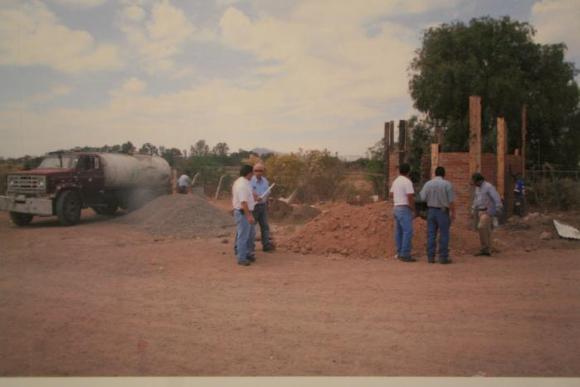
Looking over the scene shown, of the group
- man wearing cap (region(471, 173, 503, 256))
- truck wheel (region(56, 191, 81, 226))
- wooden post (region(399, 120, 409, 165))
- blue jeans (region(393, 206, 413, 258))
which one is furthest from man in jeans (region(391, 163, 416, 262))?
truck wheel (region(56, 191, 81, 226))

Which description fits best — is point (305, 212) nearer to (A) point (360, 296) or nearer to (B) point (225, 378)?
(A) point (360, 296)

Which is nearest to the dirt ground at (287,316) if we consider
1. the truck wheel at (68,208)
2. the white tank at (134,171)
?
the truck wheel at (68,208)

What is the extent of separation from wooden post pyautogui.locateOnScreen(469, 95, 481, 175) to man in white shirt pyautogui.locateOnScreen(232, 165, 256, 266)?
531 cm

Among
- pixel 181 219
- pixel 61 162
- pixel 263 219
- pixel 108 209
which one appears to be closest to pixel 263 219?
pixel 263 219

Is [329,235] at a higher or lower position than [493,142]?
lower

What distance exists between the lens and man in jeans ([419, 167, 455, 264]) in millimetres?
8156

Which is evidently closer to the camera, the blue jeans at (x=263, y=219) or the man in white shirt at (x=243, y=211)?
the man in white shirt at (x=243, y=211)

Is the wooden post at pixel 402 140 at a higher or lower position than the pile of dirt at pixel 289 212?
higher

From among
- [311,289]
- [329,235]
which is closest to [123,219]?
[329,235]

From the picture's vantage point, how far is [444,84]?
19.3m

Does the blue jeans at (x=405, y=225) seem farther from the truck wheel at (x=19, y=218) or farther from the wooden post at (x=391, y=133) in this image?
the truck wheel at (x=19, y=218)

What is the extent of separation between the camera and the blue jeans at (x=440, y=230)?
821 cm

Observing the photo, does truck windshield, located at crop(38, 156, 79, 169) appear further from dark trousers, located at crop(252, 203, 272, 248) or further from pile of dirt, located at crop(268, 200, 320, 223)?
dark trousers, located at crop(252, 203, 272, 248)

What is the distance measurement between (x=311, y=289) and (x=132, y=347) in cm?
277
